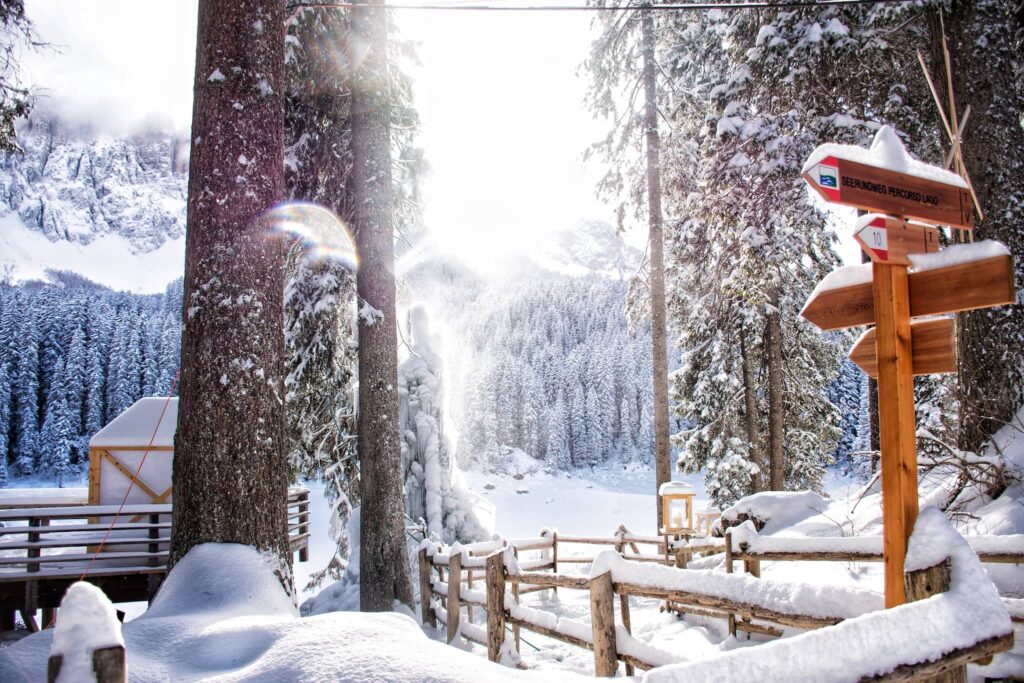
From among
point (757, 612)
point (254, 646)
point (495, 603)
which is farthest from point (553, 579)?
point (254, 646)

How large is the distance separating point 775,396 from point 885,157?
12.2 meters

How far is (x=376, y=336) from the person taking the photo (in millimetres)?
8500

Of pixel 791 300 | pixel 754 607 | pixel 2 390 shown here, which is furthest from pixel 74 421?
pixel 754 607

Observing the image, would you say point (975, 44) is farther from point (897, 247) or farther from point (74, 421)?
point (74, 421)

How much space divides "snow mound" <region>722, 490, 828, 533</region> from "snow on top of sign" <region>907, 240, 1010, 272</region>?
7039 mm

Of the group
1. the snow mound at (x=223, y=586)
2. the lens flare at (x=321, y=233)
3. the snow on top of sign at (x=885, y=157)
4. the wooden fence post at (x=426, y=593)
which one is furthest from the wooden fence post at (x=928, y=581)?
the lens flare at (x=321, y=233)

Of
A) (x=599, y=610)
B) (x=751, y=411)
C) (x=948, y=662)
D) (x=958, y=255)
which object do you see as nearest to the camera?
(x=948, y=662)

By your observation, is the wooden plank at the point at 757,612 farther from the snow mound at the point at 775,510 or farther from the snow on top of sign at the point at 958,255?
the snow mound at the point at 775,510

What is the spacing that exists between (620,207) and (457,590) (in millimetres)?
9588

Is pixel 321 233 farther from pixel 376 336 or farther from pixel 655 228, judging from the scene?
pixel 655 228

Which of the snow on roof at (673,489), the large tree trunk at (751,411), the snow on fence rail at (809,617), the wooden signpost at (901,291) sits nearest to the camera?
the snow on fence rail at (809,617)

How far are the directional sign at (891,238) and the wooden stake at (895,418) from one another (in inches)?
3.8

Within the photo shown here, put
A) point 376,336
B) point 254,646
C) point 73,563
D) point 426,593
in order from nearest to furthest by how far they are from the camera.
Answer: point 254,646 → point 376,336 → point 426,593 → point 73,563

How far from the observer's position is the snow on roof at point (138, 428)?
486 inches
